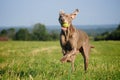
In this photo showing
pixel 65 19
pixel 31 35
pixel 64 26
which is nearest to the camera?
pixel 65 19

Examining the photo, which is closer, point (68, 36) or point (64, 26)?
point (64, 26)


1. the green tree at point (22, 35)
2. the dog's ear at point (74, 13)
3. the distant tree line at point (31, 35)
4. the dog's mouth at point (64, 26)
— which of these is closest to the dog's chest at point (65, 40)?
the dog's mouth at point (64, 26)

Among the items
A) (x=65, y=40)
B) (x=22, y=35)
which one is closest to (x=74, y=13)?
(x=65, y=40)

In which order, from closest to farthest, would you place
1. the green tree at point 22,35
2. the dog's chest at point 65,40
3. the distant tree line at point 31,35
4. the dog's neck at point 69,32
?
1. the dog's neck at point 69,32
2. the dog's chest at point 65,40
3. the green tree at point 22,35
4. the distant tree line at point 31,35

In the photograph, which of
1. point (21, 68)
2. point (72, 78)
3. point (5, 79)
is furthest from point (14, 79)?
point (21, 68)

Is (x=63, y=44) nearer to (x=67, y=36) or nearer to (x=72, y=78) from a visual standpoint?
(x=67, y=36)

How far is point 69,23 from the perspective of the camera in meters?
9.21

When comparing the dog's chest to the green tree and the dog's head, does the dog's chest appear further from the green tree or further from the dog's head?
the green tree

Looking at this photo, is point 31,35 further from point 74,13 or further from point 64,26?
point 64,26

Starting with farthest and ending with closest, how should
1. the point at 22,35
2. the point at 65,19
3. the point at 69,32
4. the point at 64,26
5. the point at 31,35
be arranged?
the point at 31,35 → the point at 22,35 → the point at 69,32 → the point at 64,26 → the point at 65,19

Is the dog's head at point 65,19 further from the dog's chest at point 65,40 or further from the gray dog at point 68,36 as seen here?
the dog's chest at point 65,40

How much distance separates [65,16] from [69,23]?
0.95ft

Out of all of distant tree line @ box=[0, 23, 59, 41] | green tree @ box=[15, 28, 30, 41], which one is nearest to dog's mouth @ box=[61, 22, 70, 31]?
green tree @ box=[15, 28, 30, 41]

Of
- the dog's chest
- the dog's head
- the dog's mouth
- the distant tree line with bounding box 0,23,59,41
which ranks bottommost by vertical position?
the distant tree line with bounding box 0,23,59,41
